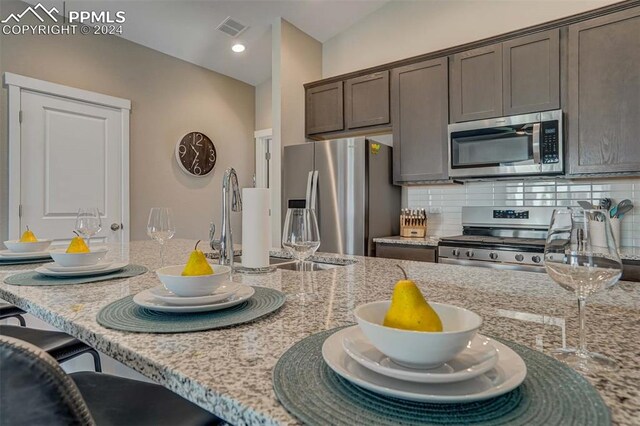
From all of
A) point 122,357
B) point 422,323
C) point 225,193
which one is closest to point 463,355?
point 422,323

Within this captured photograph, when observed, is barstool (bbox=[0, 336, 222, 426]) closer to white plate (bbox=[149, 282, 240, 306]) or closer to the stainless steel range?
white plate (bbox=[149, 282, 240, 306])

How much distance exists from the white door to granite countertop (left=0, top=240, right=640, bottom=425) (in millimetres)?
2123

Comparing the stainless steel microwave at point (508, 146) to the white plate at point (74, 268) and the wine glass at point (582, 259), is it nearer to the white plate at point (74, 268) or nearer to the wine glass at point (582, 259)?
the wine glass at point (582, 259)

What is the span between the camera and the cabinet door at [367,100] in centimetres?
341

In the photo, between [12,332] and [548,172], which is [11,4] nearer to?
[12,332]

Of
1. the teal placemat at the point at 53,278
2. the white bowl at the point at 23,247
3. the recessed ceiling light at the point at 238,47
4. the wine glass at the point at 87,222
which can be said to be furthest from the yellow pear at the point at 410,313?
the recessed ceiling light at the point at 238,47

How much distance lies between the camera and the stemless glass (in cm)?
101

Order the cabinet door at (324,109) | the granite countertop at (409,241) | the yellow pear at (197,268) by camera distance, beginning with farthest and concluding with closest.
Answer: the cabinet door at (324,109)
the granite countertop at (409,241)
the yellow pear at (197,268)

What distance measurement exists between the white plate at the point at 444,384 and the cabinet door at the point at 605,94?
2.56 metres

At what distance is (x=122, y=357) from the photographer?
618mm

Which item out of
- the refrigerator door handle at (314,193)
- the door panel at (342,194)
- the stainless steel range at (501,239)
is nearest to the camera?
the stainless steel range at (501,239)

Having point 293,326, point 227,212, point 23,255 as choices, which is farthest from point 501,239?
point 23,255

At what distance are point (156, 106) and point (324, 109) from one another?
1714mm

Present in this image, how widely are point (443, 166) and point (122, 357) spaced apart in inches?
113
